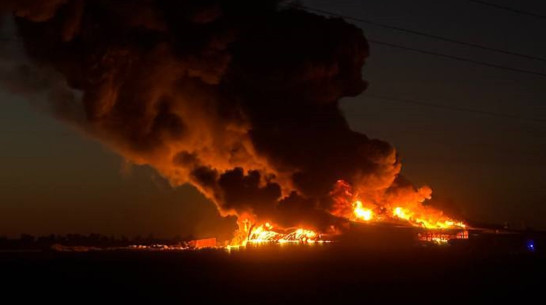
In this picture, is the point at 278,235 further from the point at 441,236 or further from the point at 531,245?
the point at 531,245

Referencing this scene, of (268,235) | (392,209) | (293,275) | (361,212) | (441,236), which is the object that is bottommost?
(293,275)

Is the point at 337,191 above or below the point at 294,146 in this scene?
below

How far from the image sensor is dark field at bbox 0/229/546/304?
4719cm

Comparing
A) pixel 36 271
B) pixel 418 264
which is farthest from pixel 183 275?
pixel 418 264

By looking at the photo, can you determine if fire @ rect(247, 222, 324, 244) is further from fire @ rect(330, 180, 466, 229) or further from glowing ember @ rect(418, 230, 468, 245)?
glowing ember @ rect(418, 230, 468, 245)

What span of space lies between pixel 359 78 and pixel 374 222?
16100 mm

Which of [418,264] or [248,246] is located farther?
[248,246]

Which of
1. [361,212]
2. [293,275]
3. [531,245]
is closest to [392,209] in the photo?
[361,212]

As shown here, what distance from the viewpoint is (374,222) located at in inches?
3046

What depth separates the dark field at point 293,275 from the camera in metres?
47.2

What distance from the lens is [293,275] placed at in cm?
5753

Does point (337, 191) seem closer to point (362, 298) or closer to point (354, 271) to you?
point (354, 271)

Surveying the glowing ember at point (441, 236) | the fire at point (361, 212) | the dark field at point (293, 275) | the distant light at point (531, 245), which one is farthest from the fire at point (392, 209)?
the distant light at point (531, 245)

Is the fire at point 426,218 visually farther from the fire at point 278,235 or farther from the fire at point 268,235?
the fire at point 278,235
